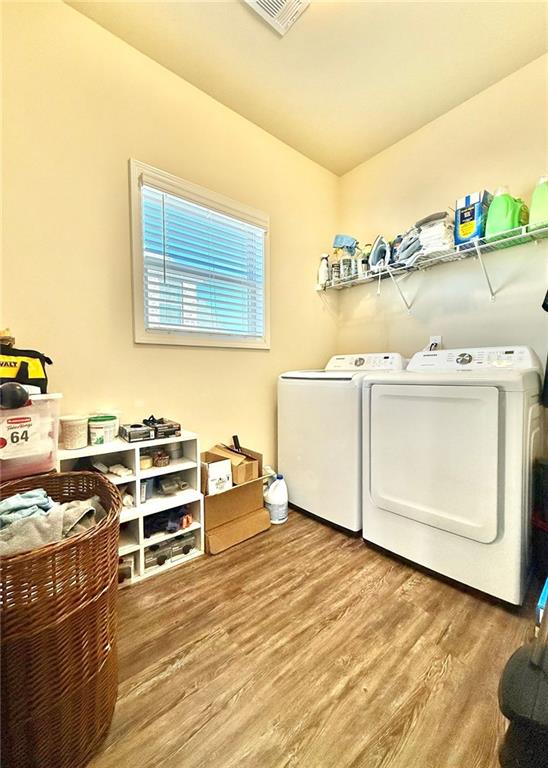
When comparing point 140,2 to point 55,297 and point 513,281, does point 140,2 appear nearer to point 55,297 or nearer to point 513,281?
point 55,297

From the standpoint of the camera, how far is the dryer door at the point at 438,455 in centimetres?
129

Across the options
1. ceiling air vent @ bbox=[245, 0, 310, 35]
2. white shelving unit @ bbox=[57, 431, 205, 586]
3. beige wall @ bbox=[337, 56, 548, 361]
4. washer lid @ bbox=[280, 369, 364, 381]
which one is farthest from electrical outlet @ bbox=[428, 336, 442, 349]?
ceiling air vent @ bbox=[245, 0, 310, 35]

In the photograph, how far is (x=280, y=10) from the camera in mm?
1459

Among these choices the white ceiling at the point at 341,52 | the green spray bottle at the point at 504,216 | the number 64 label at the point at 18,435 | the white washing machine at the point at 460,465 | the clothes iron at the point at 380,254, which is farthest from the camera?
the clothes iron at the point at 380,254

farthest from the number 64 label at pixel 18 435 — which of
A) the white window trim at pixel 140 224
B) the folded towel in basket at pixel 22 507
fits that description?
the white window trim at pixel 140 224

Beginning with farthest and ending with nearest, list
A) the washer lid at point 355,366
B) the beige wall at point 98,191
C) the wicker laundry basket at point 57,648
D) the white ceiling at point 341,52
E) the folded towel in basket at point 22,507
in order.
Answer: the washer lid at point 355,366 → the white ceiling at point 341,52 → the beige wall at point 98,191 → the folded towel in basket at point 22,507 → the wicker laundry basket at point 57,648

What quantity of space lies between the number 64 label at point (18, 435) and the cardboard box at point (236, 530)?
3.31 feet

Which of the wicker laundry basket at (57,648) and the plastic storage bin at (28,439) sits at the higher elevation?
the plastic storage bin at (28,439)

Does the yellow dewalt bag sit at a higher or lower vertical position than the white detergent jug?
higher

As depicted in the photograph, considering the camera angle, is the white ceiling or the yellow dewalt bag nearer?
the yellow dewalt bag

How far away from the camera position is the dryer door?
1.29m

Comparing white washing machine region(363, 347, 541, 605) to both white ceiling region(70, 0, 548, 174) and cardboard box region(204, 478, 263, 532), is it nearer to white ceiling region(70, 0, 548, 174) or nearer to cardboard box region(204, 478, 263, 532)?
cardboard box region(204, 478, 263, 532)

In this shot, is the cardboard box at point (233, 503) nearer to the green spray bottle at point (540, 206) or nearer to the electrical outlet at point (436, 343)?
the electrical outlet at point (436, 343)

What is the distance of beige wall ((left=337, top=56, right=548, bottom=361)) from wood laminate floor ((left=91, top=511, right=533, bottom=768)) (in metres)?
1.52
